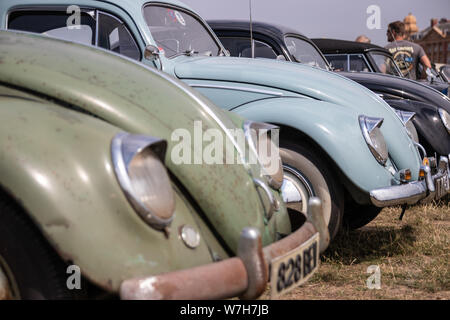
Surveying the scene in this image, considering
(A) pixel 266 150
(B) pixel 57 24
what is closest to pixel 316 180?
(A) pixel 266 150

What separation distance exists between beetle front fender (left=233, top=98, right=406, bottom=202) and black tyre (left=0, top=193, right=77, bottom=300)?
2163mm

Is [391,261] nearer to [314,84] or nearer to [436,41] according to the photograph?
[314,84]

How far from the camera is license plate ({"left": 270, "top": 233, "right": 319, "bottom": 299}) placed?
6.07ft

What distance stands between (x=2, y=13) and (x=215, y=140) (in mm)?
2327

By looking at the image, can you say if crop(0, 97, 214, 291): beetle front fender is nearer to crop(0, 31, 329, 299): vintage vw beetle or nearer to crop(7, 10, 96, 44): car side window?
crop(0, 31, 329, 299): vintage vw beetle

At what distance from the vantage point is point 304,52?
5980 mm

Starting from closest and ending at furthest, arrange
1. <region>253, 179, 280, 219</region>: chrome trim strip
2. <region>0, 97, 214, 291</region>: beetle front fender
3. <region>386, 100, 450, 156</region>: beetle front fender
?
<region>0, 97, 214, 291</region>: beetle front fender → <region>253, 179, 280, 219</region>: chrome trim strip → <region>386, 100, 450, 156</region>: beetle front fender

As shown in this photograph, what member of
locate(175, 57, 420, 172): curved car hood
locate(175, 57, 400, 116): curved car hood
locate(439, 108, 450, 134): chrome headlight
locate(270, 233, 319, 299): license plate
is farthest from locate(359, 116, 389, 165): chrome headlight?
locate(439, 108, 450, 134): chrome headlight

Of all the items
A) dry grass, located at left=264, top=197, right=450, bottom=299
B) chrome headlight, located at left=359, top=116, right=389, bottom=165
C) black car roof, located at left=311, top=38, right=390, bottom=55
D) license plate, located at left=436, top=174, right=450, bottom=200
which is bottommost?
dry grass, located at left=264, top=197, right=450, bottom=299

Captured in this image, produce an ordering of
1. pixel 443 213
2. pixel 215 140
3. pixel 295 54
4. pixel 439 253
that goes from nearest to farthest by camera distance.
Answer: pixel 215 140 → pixel 439 253 → pixel 443 213 → pixel 295 54
